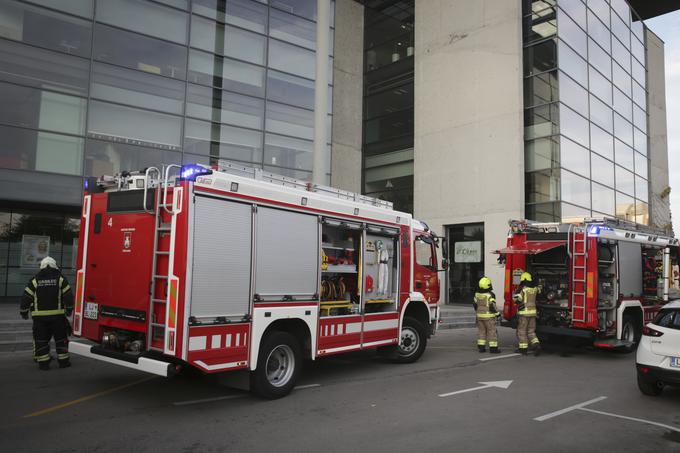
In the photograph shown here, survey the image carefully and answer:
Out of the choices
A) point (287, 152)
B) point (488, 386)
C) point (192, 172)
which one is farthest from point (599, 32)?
point (192, 172)

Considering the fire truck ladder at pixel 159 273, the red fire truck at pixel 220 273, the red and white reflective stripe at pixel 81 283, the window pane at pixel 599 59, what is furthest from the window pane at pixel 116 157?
the window pane at pixel 599 59

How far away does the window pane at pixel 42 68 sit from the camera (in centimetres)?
1458

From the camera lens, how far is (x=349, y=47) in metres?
24.8

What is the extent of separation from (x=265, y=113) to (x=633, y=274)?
1358 centimetres

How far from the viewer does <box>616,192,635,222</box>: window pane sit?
2346 centimetres

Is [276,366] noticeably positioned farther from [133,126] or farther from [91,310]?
[133,126]

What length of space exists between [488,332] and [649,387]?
413 cm

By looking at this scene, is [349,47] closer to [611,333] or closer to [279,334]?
[611,333]

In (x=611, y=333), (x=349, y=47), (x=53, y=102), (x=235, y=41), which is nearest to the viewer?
(x=611, y=333)

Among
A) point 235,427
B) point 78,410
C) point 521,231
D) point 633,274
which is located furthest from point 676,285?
point 78,410

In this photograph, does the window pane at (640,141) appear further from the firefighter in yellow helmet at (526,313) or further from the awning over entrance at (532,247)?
the firefighter in yellow helmet at (526,313)

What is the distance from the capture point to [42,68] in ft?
49.4

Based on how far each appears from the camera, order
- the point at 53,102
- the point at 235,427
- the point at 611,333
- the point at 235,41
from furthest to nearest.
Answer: the point at 235,41, the point at 53,102, the point at 611,333, the point at 235,427

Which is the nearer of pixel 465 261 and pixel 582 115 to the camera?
pixel 582 115
